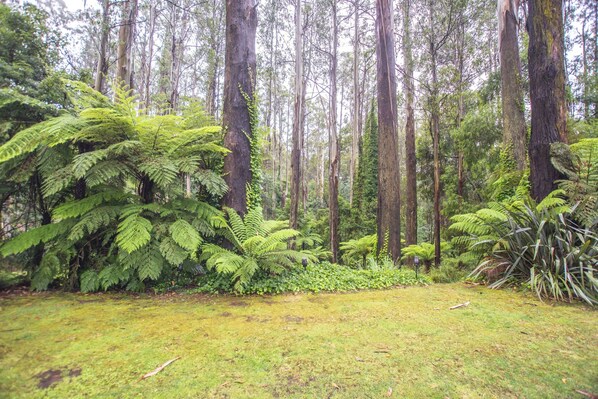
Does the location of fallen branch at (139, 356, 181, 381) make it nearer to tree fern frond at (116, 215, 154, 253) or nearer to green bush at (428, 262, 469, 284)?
tree fern frond at (116, 215, 154, 253)

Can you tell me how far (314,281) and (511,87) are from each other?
7119 mm

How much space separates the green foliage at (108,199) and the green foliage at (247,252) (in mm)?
231

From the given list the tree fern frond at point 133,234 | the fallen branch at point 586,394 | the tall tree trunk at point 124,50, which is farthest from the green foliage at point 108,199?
the tall tree trunk at point 124,50

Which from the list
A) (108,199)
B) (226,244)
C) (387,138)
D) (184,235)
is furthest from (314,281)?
(387,138)

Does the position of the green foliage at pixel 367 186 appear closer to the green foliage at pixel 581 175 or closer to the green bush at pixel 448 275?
the green bush at pixel 448 275

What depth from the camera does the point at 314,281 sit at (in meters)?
3.60

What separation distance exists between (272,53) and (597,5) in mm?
18823

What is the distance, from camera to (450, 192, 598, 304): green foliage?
2.94m

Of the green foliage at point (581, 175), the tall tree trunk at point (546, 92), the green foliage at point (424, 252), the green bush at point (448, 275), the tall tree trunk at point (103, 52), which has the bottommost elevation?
the green bush at point (448, 275)

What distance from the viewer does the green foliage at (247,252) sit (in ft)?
10.3

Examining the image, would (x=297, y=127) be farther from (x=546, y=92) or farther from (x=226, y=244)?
(x=546, y=92)

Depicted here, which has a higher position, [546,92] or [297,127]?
[297,127]

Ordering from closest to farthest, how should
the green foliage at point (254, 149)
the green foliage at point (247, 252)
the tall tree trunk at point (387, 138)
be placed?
the green foliage at point (247, 252) < the green foliage at point (254, 149) < the tall tree trunk at point (387, 138)

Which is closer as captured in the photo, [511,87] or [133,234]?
[133,234]
